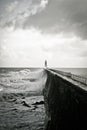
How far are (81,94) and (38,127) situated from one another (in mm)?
6573

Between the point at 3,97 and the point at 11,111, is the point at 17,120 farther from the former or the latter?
the point at 3,97

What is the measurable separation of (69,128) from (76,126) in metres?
0.92

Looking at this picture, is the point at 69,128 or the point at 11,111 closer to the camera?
the point at 69,128

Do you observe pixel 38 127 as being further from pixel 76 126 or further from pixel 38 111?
pixel 76 126

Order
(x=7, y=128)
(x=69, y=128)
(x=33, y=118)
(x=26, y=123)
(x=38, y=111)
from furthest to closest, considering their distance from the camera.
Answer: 1. (x=38, y=111)
2. (x=33, y=118)
3. (x=26, y=123)
4. (x=7, y=128)
5. (x=69, y=128)

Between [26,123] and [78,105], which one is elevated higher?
[78,105]

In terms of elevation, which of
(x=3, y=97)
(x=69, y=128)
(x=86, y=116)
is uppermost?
(x=86, y=116)

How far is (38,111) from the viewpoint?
1512cm

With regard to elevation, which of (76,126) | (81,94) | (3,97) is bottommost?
(3,97)

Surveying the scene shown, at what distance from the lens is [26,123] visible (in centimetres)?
1236

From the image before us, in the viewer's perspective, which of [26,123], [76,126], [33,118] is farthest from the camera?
[33,118]

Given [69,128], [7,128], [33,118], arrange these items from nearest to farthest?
[69,128], [7,128], [33,118]

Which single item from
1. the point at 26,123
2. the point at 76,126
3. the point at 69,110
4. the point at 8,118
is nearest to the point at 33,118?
the point at 26,123

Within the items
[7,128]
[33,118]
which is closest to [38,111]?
[33,118]
